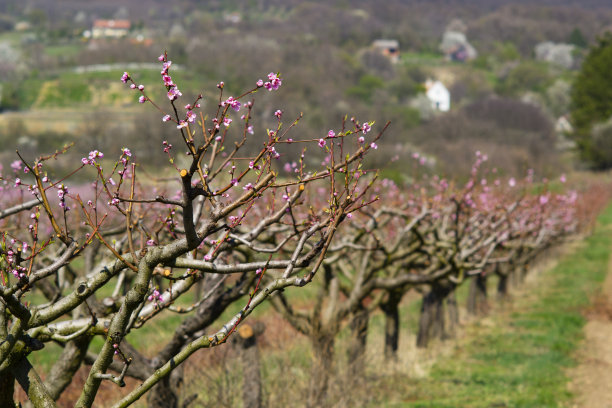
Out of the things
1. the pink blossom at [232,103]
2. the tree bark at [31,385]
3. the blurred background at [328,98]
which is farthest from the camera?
the blurred background at [328,98]

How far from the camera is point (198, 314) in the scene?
9523mm

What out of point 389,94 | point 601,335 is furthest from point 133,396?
point 389,94

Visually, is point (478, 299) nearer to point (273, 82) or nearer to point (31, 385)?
point (31, 385)

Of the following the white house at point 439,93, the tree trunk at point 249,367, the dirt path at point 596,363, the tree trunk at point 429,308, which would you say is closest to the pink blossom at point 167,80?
the tree trunk at point 249,367

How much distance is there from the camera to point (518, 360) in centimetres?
1933

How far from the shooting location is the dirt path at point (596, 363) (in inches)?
617

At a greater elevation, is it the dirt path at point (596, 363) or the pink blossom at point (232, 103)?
the pink blossom at point (232, 103)

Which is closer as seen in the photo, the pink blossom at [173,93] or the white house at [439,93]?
the pink blossom at [173,93]

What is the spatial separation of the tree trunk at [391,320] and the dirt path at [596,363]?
3819mm

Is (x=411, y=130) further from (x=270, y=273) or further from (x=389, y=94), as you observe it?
(x=270, y=273)

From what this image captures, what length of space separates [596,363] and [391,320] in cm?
595

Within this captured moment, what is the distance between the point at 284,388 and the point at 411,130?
297 feet

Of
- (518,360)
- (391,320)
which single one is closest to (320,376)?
(391,320)

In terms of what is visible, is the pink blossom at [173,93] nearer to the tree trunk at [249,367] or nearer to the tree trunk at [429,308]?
the tree trunk at [249,367]
